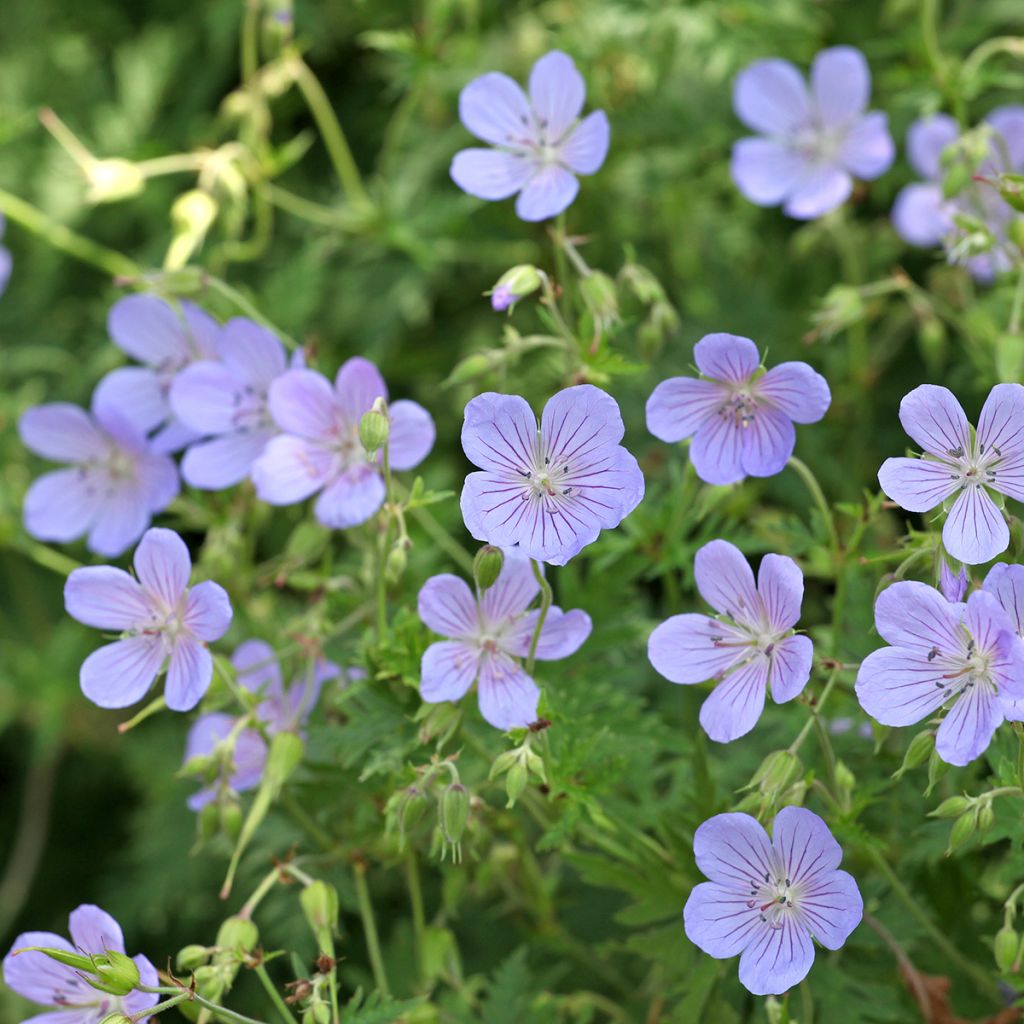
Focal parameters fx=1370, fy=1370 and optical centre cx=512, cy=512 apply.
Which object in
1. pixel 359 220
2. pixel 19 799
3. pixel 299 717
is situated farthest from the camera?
pixel 19 799

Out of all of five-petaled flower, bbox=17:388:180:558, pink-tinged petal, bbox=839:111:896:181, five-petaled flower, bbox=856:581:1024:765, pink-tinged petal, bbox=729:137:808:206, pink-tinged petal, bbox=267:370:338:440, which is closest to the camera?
five-petaled flower, bbox=856:581:1024:765

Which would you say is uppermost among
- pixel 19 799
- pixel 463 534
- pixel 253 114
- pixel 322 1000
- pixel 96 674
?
pixel 253 114

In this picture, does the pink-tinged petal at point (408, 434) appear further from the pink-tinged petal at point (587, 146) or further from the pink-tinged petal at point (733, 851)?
the pink-tinged petal at point (733, 851)

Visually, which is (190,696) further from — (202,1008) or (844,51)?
(844,51)

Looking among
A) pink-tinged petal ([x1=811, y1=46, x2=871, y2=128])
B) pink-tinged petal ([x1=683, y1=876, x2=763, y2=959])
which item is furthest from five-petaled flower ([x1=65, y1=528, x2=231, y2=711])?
pink-tinged petal ([x1=811, y1=46, x2=871, y2=128])

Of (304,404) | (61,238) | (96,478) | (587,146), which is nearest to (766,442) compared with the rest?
(587,146)

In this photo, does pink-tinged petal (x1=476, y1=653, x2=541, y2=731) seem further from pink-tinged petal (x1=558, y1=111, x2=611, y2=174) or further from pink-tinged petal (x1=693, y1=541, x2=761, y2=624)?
pink-tinged petal (x1=558, y1=111, x2=611, y2=174)

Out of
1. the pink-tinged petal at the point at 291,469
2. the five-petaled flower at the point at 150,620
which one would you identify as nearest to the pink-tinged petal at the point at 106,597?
the five-petaled flower at the point at 150,620

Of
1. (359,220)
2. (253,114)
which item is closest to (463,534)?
(359,220)
